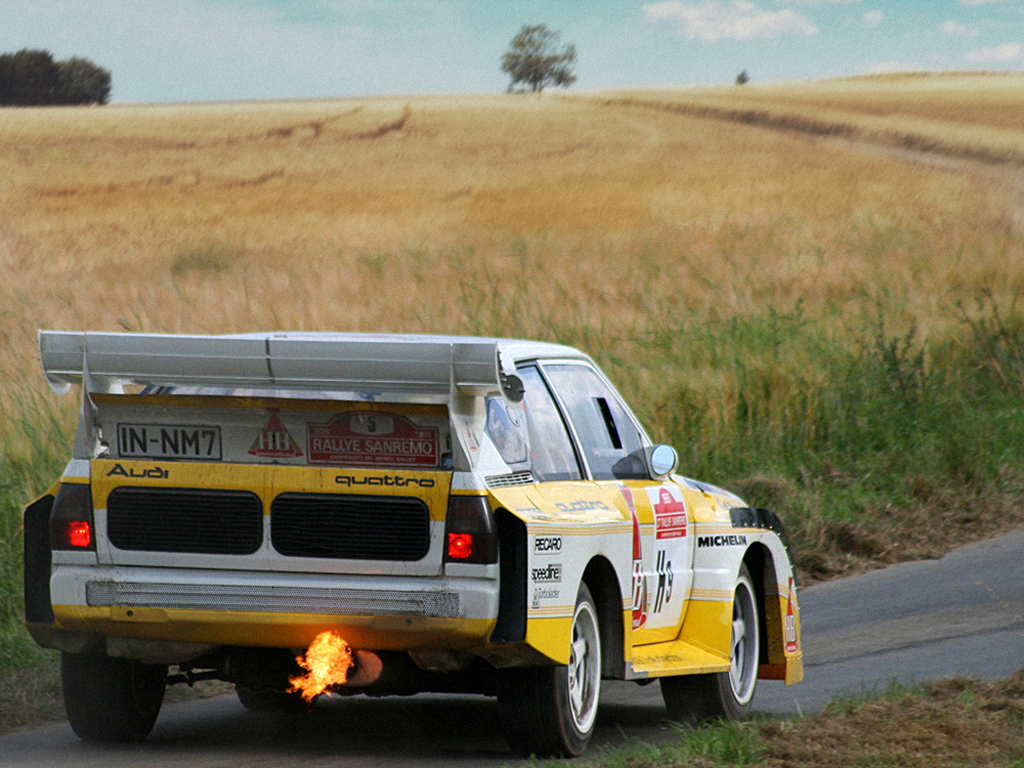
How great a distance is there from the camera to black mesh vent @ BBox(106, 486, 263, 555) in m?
6.99

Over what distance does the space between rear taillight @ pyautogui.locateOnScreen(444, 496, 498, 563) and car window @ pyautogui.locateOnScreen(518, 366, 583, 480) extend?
65 centimetres

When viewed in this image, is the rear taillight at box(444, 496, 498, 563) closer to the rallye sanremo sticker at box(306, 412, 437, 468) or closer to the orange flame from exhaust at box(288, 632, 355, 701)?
the rallye sanremo sticker at box(306, 412, 437, 468)

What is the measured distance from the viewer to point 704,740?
7.04m

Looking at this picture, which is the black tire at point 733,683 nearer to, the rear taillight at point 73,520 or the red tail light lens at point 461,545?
the red tail light lens at point 461,545

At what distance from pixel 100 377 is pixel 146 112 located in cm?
4463

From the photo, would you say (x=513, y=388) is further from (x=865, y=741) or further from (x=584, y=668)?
(x=865, y=741)

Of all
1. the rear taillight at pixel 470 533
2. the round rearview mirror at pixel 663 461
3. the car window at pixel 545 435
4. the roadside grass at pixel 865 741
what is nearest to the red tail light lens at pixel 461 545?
the rear taillight at pixel 470 533

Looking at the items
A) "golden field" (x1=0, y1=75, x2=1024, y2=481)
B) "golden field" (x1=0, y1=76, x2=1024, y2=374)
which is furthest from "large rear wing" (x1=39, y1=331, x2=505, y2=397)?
"golden field" (x1=0, y1=76, x2=1024, y2=374)

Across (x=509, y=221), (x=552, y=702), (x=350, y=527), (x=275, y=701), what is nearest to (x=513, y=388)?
(x=350, y=527)

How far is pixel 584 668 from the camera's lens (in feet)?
24.6

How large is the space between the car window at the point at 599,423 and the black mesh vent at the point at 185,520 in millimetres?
1641

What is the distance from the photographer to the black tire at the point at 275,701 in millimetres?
8852

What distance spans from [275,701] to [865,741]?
318 cm

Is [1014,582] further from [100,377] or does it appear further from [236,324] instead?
[236,324]
